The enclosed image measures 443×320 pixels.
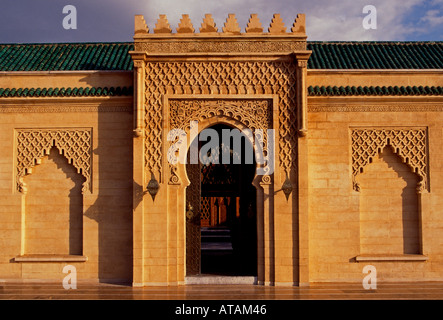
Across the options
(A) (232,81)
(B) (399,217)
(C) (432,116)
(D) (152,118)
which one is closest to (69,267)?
(D) (152,118)

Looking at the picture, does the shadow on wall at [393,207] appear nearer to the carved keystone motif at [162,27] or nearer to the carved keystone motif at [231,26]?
the carved keystone motif at [231,26]

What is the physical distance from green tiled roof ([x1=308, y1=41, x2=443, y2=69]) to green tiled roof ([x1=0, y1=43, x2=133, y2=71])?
14.7ft

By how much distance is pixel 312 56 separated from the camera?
10695 millimetres

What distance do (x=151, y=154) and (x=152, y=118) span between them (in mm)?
699

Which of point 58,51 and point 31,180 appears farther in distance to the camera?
point 58,51

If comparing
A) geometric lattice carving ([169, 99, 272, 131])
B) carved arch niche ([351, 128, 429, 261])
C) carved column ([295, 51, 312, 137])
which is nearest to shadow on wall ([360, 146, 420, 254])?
carved arch niche ([351, 128, 429, 261])

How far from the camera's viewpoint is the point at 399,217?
9203 mm

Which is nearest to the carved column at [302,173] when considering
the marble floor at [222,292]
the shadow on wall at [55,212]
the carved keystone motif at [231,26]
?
the marble floor at [222,292]

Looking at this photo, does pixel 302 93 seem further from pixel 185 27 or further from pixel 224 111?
pixel 185 27

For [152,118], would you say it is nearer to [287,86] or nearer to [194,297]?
[287,86]

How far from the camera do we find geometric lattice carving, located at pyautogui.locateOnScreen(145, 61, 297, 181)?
8.88m

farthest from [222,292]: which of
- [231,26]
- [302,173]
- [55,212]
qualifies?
[231,26]

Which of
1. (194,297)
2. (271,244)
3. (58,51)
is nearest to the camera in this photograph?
(194,297)
